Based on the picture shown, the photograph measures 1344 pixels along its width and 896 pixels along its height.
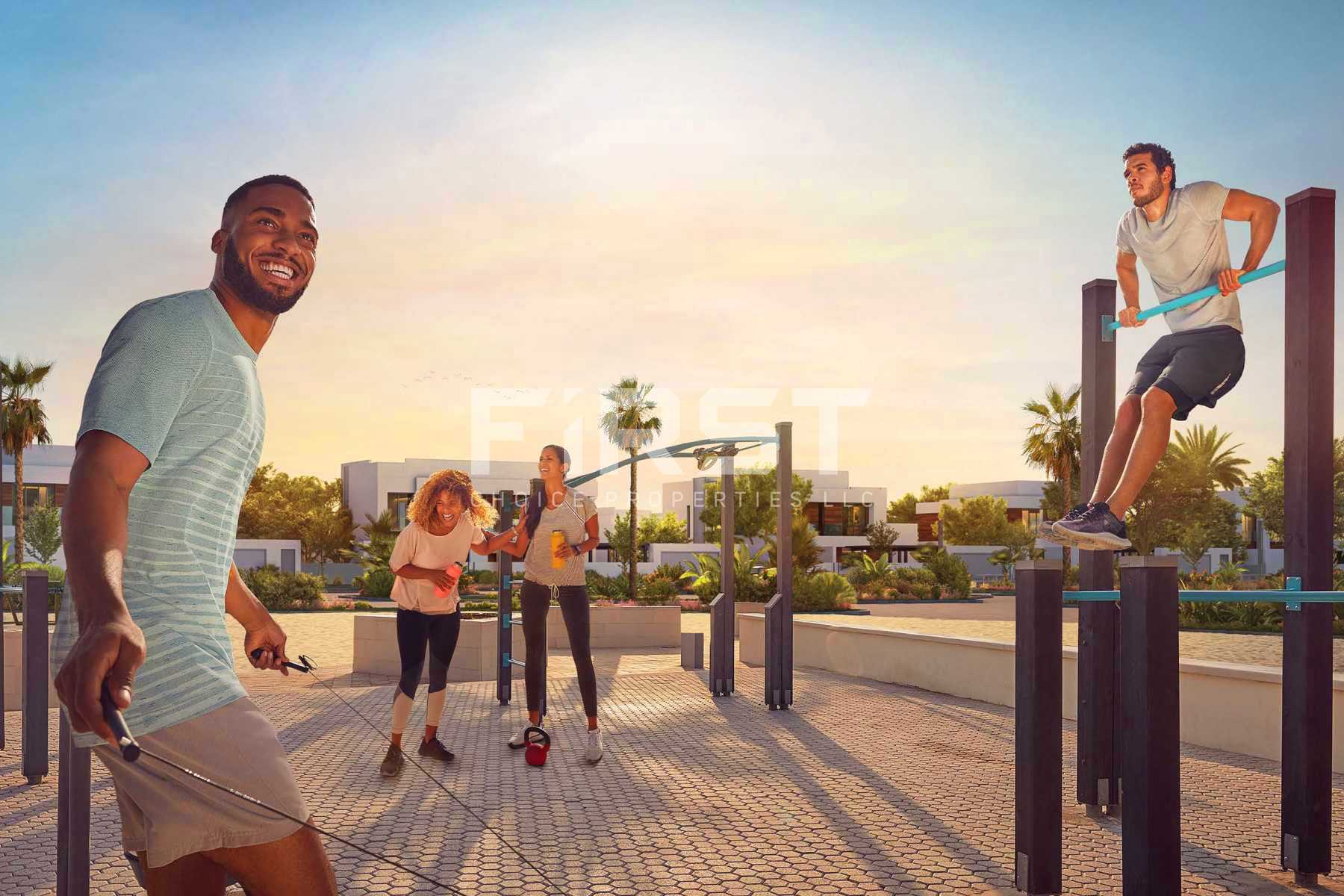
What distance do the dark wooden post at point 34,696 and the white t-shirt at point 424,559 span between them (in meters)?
2.13

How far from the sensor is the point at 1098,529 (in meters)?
4.42

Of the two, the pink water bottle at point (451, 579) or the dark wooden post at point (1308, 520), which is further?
the pink water bottle at point (451, 579)

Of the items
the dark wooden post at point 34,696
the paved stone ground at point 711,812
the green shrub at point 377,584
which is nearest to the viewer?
the paved stone ground at point 711,812

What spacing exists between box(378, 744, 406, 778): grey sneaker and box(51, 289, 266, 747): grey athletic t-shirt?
5.13m

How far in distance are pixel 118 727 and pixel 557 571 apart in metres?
5.75

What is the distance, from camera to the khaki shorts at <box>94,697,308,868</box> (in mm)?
1880

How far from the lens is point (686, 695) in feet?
37.2

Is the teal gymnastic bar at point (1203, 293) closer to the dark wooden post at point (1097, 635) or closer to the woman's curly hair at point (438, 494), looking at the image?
the dark wooden post at point (1097, 635)

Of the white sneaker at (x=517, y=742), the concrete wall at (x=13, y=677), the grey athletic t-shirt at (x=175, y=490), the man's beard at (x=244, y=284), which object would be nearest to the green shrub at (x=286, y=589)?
the concrete wall at (x=13, y=677)

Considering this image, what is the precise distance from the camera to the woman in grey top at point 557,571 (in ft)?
24.0

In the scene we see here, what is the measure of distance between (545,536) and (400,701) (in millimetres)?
1431

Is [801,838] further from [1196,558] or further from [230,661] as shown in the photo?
[1196,558]

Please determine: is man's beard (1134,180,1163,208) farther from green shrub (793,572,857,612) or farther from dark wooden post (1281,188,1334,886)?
green shrub (793,572,857,612)

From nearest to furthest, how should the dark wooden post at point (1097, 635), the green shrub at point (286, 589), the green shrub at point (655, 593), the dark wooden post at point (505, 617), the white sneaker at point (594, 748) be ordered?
the dark wooden post at point (1097, 635)
the white sneaker at point (594, 748)
the dark wooden post at point (505, 617)
the green shrub at point (655, 593)
the green shrub at point (286, 589)
